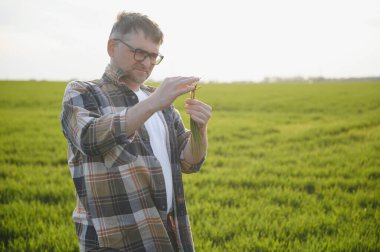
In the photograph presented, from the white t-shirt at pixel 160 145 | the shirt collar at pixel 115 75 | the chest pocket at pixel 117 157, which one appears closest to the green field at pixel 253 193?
the white t-shirt at pixel 160 145

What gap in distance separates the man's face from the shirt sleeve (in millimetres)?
266

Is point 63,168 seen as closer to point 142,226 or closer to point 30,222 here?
point 30,222

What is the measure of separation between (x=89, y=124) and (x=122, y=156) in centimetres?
23

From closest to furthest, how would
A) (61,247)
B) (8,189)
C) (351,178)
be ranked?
(61,247) < (8,189) < (351,178)

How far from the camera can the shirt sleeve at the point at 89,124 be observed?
154 cm

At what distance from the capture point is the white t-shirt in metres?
1.94

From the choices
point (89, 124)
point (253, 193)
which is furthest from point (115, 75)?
point (253, 193)

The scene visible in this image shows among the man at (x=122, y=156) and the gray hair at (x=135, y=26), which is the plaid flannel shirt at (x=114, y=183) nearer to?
the man at (x=122, y=156)

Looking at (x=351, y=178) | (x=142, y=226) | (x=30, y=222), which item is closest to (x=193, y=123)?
(x=142, y=226)

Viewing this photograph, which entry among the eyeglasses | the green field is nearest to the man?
the eyeglasses

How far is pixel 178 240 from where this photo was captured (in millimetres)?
2012

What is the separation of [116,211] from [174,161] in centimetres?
48

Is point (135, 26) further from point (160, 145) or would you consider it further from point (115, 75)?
point (160, 145)

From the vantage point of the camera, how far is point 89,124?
159 centimetres
